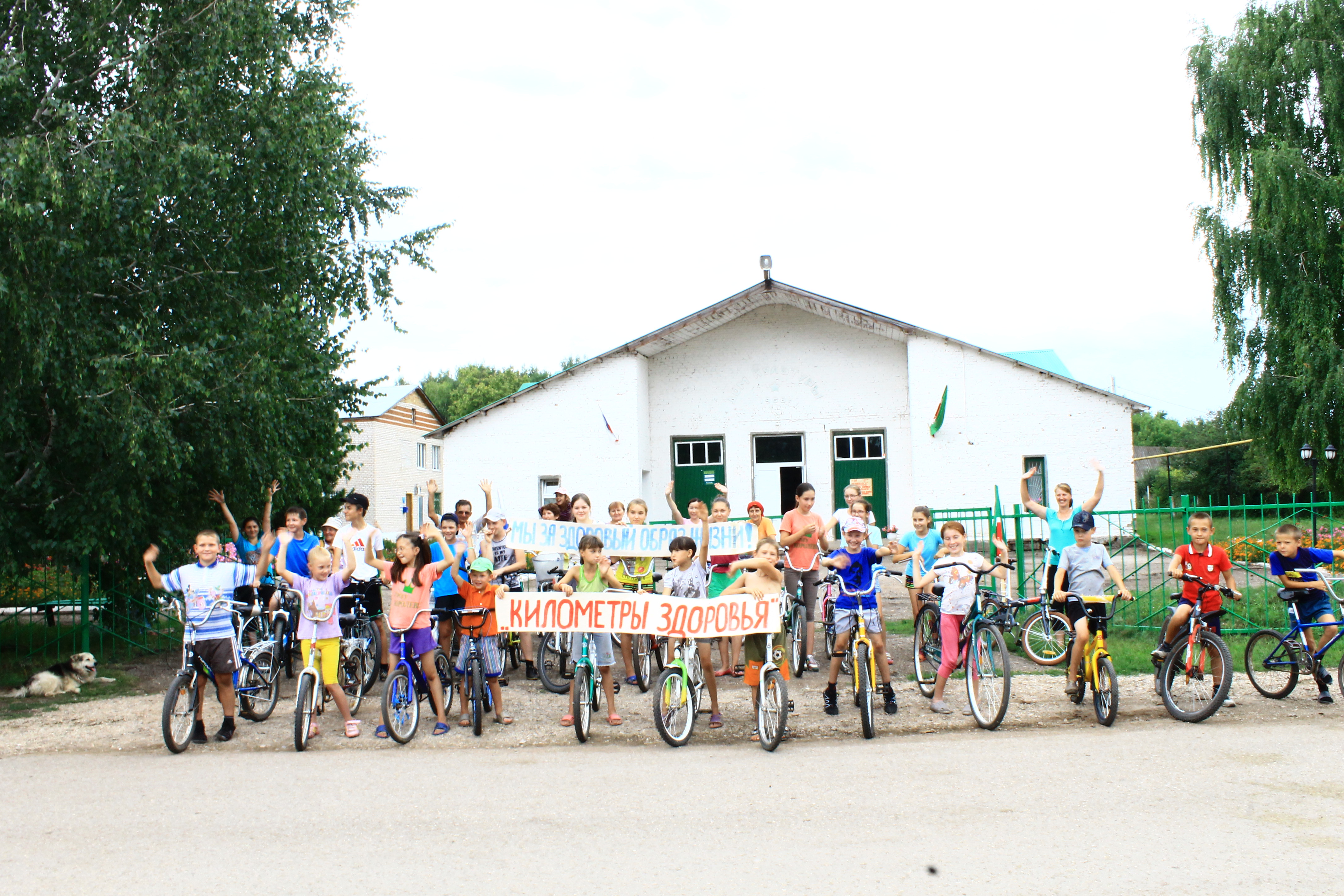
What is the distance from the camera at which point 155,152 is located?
37.9 feet

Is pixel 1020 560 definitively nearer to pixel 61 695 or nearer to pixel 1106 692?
pixel 1106 692

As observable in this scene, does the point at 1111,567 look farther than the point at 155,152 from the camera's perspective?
No

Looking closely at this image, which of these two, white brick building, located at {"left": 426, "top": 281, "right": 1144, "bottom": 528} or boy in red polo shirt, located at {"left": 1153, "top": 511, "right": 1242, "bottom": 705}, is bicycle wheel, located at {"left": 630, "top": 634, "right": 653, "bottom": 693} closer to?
boy in red polo shirt, located at {"left": 1153, "top": 511, "right": 1242, "bottom": 705}

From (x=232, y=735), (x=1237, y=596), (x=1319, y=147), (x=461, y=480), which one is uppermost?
(x=1319, y=147)

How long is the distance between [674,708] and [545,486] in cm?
1903

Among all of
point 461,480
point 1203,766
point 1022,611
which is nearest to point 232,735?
point 1203,766

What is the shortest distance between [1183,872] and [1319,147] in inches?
1131

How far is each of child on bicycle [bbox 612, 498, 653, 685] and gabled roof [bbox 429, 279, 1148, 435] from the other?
14.0 m

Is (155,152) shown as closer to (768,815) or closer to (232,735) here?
(232,735)

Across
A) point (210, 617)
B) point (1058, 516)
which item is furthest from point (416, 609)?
point (1058, 516)

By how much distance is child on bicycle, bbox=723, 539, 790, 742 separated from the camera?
326 inches

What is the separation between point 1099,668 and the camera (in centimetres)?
837

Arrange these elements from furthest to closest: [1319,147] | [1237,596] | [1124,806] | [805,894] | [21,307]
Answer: [1319,147] < [21,307] < [1237,596] < [1124,806] < [805,894]

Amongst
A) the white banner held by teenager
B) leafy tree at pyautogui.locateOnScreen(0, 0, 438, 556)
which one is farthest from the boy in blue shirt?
leafy tree at pyautogui.locateOnScreen(0, 0, 438, 556)
